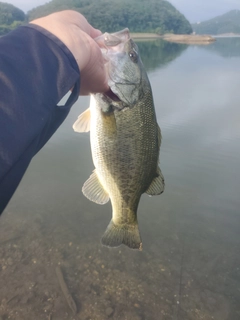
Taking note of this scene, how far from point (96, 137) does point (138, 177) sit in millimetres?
424

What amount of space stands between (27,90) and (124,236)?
1.55 metres

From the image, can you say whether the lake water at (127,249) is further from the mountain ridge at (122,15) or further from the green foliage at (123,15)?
the green foliage at (123,15)

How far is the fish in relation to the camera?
210 centimetres

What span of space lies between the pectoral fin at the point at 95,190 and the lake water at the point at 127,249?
206cm

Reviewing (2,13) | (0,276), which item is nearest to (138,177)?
(0,276)

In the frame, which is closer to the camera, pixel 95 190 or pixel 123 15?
pixel 95 190

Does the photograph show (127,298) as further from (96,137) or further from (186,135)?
(186,135)

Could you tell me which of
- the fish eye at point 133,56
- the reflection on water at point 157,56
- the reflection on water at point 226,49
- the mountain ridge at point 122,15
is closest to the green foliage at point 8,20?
the mountain ridge at point 122,15

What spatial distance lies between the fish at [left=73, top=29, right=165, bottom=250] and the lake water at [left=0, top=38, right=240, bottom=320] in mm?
2252

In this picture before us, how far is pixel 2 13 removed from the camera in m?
36.0

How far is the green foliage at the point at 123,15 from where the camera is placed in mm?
56906

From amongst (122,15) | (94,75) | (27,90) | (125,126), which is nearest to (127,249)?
(125,126)

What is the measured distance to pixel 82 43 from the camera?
1.57m

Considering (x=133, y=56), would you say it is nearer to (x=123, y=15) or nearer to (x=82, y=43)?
(x=82, y=43)
